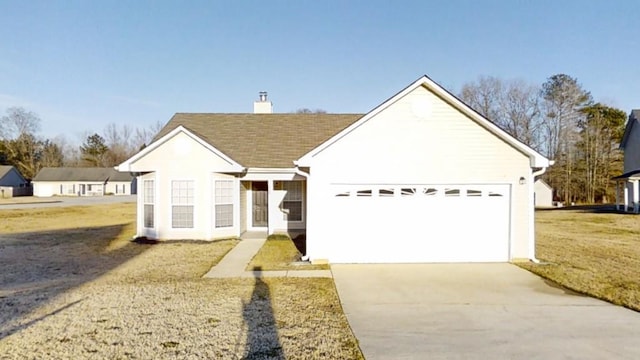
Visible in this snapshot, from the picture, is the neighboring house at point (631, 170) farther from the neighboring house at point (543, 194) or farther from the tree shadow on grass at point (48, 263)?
the tree shadow on grass at point (48, 263)

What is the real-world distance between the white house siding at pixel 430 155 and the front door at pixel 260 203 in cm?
697

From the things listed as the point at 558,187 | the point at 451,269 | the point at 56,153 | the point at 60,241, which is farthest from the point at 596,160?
the point at 56,153

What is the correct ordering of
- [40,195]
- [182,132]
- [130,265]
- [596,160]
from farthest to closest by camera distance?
[40,195] < [596,160] < [182,132] < [130,265]

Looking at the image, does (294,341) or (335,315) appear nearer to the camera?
(294,341)

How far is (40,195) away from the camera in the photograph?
2416 inches

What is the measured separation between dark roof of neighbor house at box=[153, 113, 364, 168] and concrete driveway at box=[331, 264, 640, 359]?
324 inches

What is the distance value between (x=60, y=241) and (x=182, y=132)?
622cm

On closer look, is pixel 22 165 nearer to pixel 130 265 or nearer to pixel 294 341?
pixel 130 265

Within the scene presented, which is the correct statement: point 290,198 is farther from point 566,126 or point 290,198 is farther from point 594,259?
point 566,126

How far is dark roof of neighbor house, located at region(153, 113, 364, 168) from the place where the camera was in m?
16.7

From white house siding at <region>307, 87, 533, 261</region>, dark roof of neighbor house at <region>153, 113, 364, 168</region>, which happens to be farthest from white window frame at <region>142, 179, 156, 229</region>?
white house siding at <region>307, 87, 533, 261</region>

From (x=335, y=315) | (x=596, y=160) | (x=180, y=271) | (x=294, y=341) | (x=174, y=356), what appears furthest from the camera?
(x=596, y=160)

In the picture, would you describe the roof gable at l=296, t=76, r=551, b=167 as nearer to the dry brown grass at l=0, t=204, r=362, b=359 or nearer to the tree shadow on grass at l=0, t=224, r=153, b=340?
the dry brown grass at l=0, t=204, r=362, b=359

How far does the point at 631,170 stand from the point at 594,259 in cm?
2576
